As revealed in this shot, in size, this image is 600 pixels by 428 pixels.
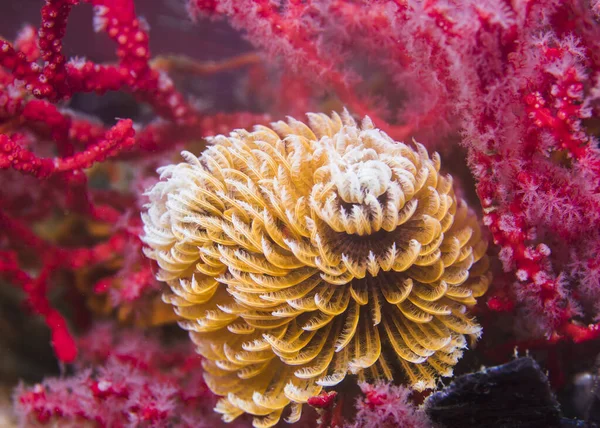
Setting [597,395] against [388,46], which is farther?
[388,46]

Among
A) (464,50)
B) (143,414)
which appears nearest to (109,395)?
(143,414)

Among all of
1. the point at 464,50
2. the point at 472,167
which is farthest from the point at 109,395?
the point at 464,50

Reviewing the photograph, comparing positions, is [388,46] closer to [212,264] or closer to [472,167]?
[472,167]

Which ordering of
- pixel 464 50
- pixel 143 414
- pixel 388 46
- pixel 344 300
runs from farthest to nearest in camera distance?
pixel 388 46, pixel 143 414, pixel 344 300, pixel 464 50

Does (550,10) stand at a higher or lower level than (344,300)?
higher

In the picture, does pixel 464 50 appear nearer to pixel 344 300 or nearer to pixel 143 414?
pixel 344 300

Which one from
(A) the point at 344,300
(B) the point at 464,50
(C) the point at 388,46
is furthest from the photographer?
(C) the point at 388,46

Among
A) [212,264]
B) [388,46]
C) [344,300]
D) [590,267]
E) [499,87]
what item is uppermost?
[388,46]
